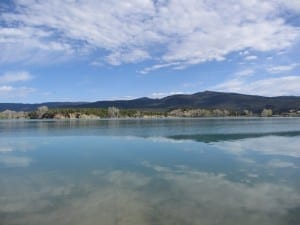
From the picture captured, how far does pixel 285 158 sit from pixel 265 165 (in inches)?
127

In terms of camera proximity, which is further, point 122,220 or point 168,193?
point 168,193

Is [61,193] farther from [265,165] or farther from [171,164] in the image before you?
[265,165]

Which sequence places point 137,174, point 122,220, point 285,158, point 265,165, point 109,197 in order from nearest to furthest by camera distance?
point 122,220 → point 109,197 → point 137,174 → point 265,165 → point 285,158

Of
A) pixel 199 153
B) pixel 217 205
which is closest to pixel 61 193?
pixel 217 205

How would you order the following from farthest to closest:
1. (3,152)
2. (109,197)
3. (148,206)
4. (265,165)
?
1. (3,152)
2. (265,165)
3. (109,197)
4. (148,206)

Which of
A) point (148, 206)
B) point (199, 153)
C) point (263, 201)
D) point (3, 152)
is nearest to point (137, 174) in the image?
point (148, 206)

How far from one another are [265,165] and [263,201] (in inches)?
300

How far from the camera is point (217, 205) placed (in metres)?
11.6

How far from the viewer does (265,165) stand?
19250mm

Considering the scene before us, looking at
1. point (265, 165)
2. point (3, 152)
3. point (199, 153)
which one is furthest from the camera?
point (3, 152)

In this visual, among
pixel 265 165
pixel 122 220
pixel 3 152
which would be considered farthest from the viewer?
pixel 3 152

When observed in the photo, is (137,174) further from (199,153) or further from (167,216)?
(199,153)

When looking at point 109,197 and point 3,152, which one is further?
point 3,152

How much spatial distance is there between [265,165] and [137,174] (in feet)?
24.1
